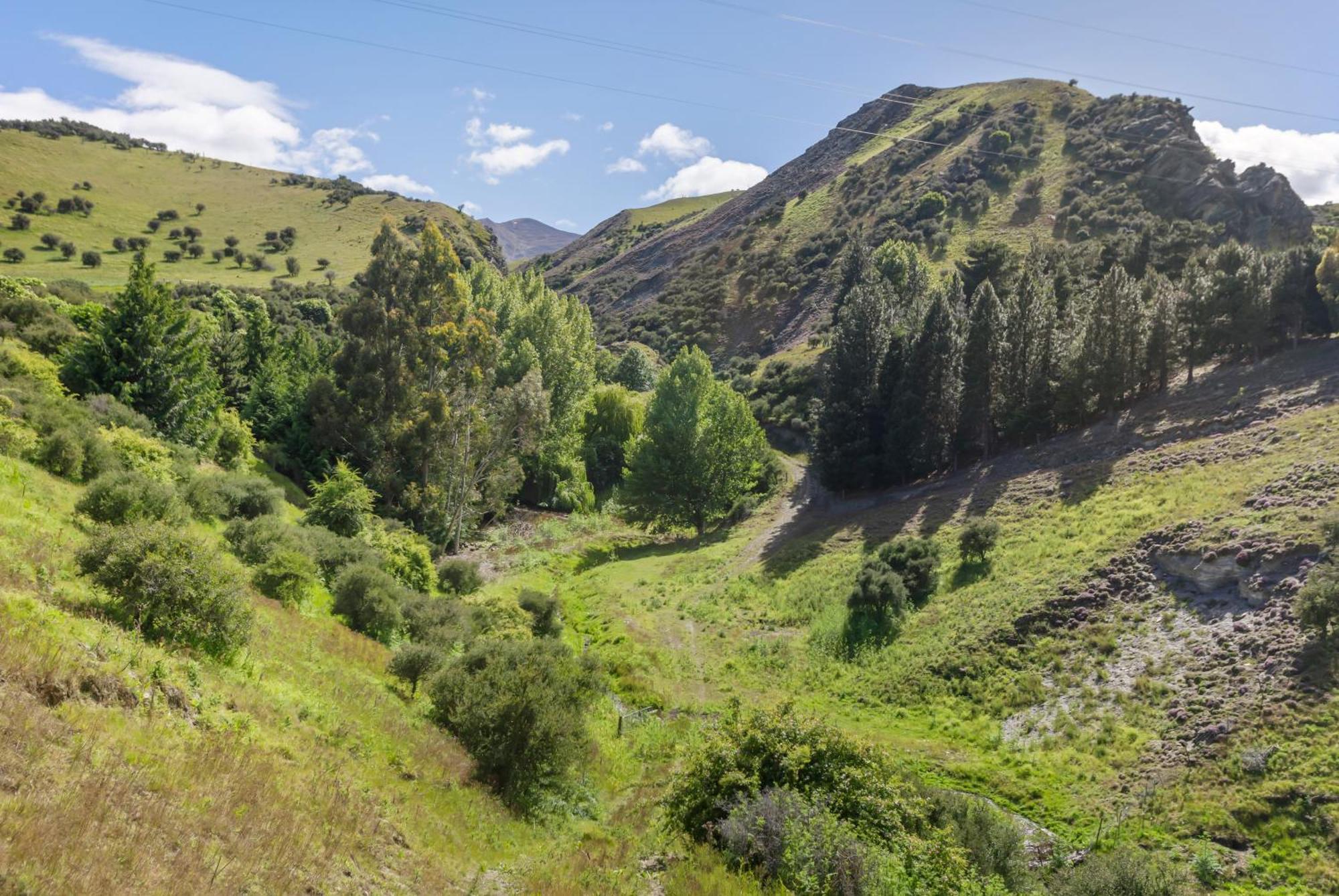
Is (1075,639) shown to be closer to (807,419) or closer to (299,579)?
(299,579)

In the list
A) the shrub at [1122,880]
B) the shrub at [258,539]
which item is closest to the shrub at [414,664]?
the shrub at [258,539]

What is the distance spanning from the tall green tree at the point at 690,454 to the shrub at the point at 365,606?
28.7m

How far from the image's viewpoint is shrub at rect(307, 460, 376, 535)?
1127 inches

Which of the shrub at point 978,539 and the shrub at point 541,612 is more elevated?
the shrub at point 978,539

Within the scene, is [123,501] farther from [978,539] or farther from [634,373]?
[634,373]

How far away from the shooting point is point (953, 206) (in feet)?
328

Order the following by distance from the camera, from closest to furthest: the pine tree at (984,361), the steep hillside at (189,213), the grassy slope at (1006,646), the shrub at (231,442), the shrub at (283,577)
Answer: the grassy slope at (1006,646) < the shrub at (283,577) < the shrub at (231,442) < the pine tree at (984,361) < the steep hillside at (189,213)

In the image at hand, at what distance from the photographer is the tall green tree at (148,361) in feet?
91.9

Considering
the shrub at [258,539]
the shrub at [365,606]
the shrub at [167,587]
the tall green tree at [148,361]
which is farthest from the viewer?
the tall green tree at [148,361]

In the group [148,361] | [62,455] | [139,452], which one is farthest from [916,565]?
[148,361]

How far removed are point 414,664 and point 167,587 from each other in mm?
6093

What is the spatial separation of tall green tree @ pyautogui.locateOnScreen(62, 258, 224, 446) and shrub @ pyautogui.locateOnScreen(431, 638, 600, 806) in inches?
908

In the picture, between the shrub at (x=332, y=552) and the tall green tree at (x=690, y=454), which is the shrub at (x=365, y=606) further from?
the tall green tree at (x=690, y=454)

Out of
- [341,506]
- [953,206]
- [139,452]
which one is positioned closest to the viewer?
[139,452]
